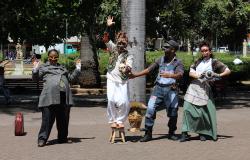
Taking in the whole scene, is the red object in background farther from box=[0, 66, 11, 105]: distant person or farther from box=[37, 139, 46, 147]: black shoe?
box=[0, 66, 11, 105]: distant person

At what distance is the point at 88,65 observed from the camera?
25.5m

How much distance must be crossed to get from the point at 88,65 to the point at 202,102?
49.7 feet

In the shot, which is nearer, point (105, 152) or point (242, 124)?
point (105, 152)

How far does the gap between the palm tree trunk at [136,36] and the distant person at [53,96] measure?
325cm

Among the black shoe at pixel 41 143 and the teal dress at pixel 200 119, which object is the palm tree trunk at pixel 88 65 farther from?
the black shoe at pixel 41 143

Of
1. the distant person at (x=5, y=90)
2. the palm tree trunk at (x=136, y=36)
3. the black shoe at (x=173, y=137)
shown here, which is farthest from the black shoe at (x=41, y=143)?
the distant person at (x=5, y=90)

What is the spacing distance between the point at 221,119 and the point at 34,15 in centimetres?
→ 866

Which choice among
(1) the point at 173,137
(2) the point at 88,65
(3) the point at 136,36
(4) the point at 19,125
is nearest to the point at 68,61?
(2) the point at 88,65

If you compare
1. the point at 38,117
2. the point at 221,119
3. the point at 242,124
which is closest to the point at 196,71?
the point at 242,124

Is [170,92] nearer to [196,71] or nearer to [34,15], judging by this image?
[196,71]

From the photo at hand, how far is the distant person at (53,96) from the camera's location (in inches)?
400

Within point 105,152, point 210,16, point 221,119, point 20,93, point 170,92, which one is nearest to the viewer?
point 105,152

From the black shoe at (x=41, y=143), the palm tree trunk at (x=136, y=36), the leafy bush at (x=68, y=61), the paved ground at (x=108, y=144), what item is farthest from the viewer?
the leafy bush at (x=68, y=61)

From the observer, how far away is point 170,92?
1053cm
